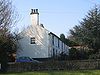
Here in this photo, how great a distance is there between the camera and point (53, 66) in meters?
46.5

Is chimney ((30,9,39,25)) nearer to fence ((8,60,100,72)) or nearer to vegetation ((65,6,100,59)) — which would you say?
vegetation ((65,6,100,59))

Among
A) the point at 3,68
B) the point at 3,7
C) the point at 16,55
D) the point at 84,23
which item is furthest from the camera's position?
the point at 84,23

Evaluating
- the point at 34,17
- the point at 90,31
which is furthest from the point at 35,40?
the point at 90,31

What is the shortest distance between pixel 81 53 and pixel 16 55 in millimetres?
14400

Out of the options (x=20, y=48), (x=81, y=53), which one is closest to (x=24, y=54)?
(x=20, y=48)

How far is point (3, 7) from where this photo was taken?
174 ft

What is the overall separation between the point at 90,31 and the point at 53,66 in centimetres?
2524

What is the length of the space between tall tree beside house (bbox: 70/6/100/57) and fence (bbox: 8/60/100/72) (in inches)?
808

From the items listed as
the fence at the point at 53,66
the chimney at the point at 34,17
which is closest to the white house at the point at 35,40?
the chimney at the point at 34,17

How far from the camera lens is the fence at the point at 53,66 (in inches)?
1784

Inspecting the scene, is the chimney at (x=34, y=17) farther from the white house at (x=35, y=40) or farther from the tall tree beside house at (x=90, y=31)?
the tall tree beside house at (x=90, y=31)

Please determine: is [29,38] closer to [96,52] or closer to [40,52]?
[40,52]

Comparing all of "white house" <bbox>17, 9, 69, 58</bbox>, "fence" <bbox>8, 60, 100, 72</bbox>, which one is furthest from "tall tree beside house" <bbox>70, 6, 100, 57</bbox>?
"fence" <bbox>8, 60, 100, 72</bbox>

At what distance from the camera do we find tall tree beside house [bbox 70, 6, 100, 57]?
224 ft
